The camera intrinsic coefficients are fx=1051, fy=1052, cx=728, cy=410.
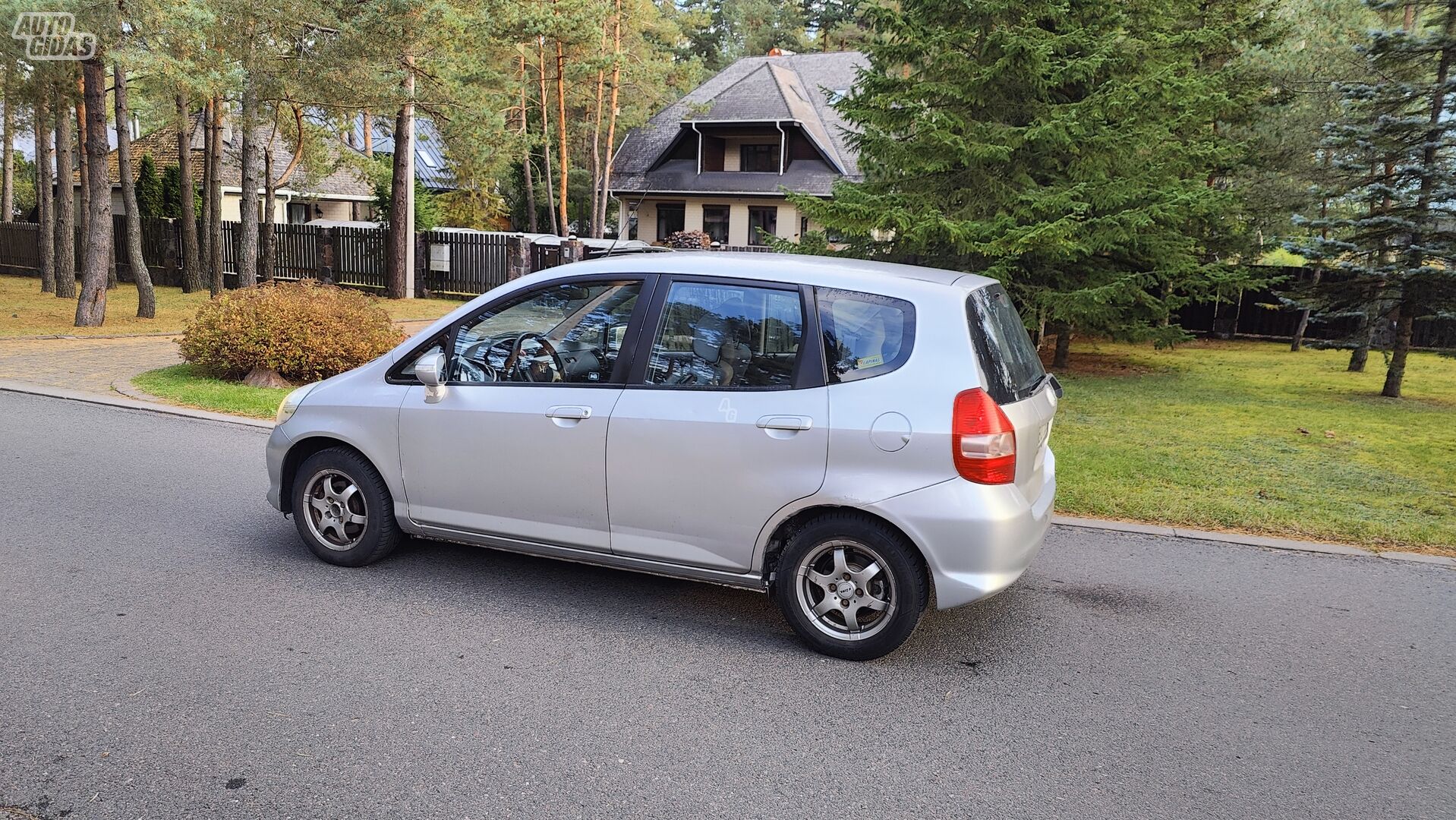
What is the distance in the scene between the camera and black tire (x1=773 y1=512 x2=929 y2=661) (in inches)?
175

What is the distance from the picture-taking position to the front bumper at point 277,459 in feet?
18.7

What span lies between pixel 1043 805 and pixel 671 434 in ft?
7.06

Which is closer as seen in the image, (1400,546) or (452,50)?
(1400,546)

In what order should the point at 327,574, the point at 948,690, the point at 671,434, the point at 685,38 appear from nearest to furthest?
1. the point at 948,690
2. the point at 671,434
3. the point at 327,574
4. the point at 685,38

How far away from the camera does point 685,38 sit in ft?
216

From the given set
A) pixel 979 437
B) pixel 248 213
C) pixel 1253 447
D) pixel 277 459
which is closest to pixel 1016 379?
pixel 979 437

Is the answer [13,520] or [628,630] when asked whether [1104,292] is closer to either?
[628,630]

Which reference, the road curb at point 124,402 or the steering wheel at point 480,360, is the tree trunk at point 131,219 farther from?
the steering wheel at point 480,360

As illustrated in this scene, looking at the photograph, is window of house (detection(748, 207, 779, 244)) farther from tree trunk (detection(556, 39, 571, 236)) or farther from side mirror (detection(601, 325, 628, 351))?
side mirror (detection(601, 325, 628, 351))

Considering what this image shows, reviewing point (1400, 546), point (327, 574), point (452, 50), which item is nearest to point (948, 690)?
point (327, 574)

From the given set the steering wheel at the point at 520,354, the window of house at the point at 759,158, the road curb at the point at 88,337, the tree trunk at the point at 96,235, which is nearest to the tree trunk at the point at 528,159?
the window of house at the point at 759,158

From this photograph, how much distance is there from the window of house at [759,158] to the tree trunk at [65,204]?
2420 centimetres

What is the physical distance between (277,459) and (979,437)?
378 cm

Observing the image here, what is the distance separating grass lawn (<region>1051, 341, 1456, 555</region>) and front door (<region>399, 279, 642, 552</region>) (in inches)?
149
